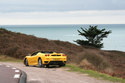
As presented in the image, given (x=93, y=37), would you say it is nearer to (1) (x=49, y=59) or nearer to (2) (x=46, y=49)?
(2) (x=46, y=49)

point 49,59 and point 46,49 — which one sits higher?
point 49,59

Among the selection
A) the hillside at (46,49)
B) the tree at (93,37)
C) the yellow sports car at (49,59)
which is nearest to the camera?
the yellow sports car at (49,59)

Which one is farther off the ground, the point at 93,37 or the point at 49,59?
the point at 49,59

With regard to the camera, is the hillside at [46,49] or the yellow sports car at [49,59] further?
the hillside at [46,49]

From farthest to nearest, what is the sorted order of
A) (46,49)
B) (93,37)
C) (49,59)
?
1. (93,37)
2. (46,49)
3. (49,59)

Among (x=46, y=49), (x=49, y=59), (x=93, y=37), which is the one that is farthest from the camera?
(x=93, y=37)

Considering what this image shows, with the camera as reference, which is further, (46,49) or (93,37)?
(93,37)

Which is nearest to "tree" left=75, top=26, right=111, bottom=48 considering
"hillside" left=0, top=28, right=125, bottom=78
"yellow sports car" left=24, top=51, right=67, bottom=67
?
"hillside" left=0, top=28, right=125, bottom=78

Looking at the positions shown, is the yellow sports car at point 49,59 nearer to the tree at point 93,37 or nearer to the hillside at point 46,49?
the hillside at point 46,49

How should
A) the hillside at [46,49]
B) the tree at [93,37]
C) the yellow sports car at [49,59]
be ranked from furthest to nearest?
the tree at [93,37] < the hillside at [46,49] < the yellow sports car at [49,59]

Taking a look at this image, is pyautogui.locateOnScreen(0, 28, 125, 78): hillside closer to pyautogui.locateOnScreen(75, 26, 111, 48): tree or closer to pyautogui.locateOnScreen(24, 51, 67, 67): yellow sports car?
pyautogui.locateOnScreen(24, 51, 67, 67): yellow sports car

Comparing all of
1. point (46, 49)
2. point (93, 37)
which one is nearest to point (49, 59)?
point (46, 49)

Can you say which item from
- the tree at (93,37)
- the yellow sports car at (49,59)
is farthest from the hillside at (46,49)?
the tree at (93,37)

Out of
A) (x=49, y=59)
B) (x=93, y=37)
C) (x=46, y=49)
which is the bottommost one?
(x=46, y=49)
